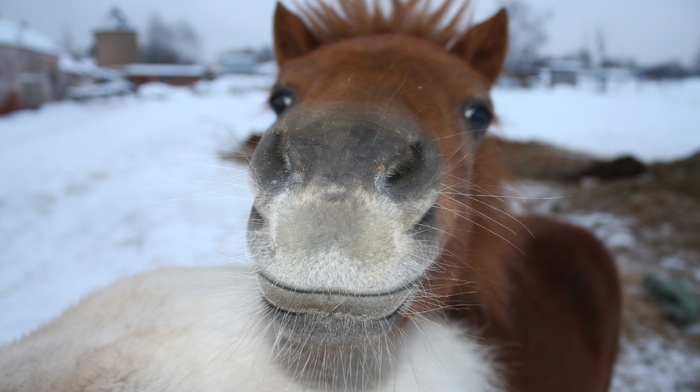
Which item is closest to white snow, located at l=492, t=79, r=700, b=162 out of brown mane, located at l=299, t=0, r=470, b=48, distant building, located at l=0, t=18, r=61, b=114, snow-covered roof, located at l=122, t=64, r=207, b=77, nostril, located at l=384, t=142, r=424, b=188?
brown mane, located at l=299, t=0, r=470, b=48

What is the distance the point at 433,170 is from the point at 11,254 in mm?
5096

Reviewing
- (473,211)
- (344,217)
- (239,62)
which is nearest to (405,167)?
(344,217)

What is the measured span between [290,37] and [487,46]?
Answer: 3.49 ft

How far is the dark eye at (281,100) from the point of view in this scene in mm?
1724

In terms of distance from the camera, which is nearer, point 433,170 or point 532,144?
point 433,170

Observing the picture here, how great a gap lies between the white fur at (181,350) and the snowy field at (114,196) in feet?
0.73

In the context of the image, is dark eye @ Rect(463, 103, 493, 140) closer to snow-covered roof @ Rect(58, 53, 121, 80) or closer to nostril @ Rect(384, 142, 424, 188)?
nostril @ Rect(384, 142, 424, 188)

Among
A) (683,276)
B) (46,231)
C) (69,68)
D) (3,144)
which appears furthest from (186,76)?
(683,276)

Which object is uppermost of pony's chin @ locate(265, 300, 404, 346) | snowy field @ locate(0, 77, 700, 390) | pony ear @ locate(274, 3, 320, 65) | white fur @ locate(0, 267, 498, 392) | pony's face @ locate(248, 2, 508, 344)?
pony ear @ locate(274, 3, 320, 65)

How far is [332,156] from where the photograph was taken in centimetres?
96

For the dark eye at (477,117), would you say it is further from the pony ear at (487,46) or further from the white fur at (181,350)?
the white fur at (181,350)

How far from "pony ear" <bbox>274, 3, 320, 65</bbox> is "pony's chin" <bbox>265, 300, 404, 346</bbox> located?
1613 mm

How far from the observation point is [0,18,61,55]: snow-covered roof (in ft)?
43.8

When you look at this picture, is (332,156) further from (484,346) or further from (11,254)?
(11,254)
